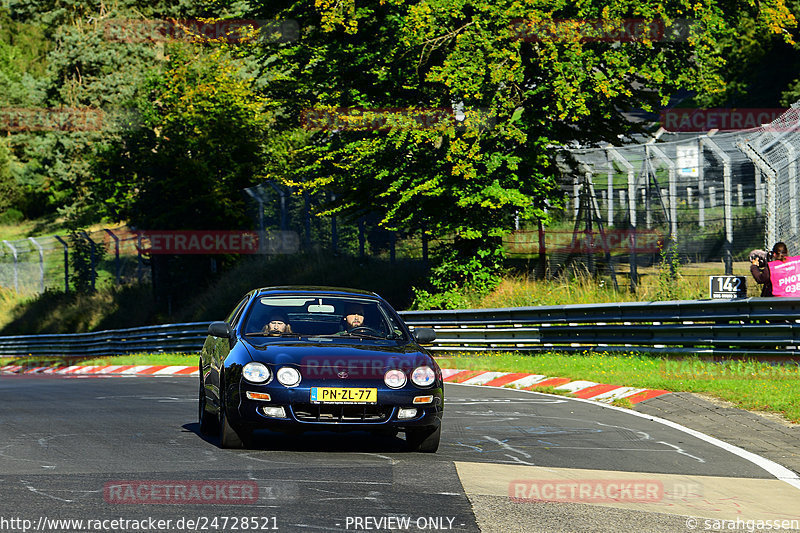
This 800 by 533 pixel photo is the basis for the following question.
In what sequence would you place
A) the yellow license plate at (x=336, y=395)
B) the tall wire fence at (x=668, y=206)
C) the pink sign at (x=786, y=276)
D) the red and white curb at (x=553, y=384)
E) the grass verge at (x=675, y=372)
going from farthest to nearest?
1. the tall wire fence at (x=668, y=206)
2. the pink sign at (x=786, y=276)
3. the red and white curb at (x=553, y=384)
4. the grass verge at (x=675, y=372)
5. the yellow license plate at (x=336, y=395)

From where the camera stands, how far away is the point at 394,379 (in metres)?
9.32

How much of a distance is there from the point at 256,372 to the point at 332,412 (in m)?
0.70

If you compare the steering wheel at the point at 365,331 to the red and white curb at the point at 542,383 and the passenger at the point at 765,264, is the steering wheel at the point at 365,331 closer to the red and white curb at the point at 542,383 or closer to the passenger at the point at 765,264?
the red and white curb at the point at 542,383

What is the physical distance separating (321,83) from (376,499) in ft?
70.7

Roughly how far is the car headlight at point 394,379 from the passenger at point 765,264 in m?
9.53

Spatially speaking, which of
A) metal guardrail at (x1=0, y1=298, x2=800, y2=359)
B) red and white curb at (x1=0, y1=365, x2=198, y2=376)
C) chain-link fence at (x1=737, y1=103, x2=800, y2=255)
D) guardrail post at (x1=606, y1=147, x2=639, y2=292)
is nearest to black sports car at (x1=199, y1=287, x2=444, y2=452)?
metal guardrail at (x1=0, y1=298, x2=800, y2=359)

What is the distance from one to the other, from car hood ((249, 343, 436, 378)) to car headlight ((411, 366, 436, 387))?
5 centimetres

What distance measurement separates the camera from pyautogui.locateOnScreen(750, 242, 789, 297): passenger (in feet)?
56.5

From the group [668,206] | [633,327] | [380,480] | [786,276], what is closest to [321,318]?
[380,480]

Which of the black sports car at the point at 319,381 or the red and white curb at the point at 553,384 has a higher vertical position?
the black sports car at the point at 319,381

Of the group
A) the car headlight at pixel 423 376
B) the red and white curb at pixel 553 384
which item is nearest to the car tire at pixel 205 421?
the car headlight at pixel 423 376

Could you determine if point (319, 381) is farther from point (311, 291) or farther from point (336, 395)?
point (311, 291)

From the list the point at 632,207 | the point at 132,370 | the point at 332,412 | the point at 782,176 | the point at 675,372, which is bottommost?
the point at 132,370

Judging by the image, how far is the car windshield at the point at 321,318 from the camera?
10258 mm
